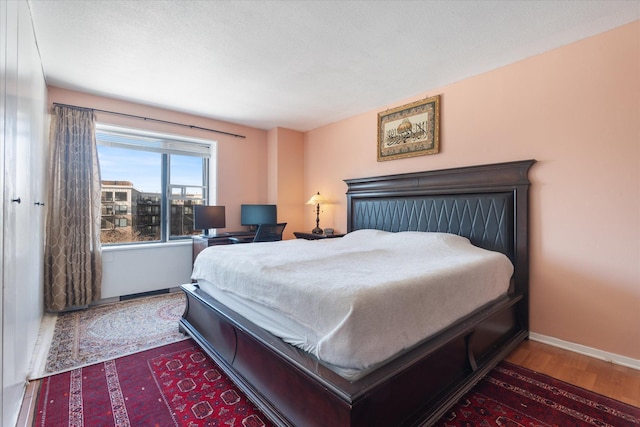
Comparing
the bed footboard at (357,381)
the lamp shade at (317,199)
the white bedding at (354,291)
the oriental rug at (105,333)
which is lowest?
the oriental rug at (105,333)

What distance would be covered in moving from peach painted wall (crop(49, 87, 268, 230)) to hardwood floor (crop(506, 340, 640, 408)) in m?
4.16

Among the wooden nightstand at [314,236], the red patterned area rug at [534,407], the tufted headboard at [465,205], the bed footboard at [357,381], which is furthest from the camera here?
the wooden nightstand at [314,236]

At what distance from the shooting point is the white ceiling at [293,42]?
6.93 feet

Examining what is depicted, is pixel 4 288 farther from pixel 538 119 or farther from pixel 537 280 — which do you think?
pixel 538 119

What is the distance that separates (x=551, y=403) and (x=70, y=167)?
4.95 metres

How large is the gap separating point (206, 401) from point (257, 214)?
10.8 ft

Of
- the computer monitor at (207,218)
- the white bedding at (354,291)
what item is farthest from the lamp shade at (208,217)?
the white bedding at (354,291)

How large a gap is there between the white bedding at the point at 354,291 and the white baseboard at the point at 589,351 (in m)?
0.66

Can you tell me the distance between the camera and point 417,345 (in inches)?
62.7

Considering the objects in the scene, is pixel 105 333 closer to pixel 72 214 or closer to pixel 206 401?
pixel 72 214

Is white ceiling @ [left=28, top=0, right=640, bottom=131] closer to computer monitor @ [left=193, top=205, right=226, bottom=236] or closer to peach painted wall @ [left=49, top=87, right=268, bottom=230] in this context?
peach painted wall @ [left=49, top=87, right=268, bottom=230]

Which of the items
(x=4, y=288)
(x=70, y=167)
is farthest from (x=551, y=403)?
(x=70, y=167)

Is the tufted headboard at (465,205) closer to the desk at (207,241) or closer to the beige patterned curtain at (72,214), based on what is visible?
the desk at (207,241)

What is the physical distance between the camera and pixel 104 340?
268 cm
